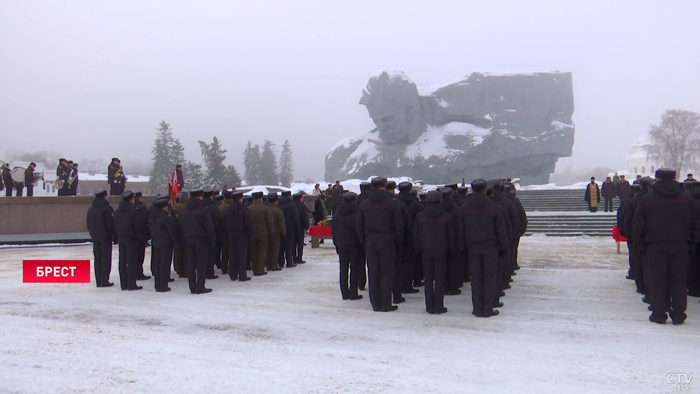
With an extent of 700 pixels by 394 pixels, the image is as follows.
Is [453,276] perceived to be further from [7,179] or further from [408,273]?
[7,179]

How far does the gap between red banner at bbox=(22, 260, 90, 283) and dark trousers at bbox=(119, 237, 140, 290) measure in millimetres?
1629

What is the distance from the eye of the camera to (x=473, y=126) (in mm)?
68375

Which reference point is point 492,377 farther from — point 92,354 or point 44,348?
point 44,348

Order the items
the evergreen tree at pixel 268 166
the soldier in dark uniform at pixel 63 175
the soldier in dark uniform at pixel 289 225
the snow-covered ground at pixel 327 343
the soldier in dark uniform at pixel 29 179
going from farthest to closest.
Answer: the evergreen tree at pixel 268 166 < the soldier in dark uniform at pixel 29 179 < the soldier in dark uniform at pixel 63 175 < the soldier in dark uniform at pixel 289 225 < the snow-covered ground at pixel 327 343

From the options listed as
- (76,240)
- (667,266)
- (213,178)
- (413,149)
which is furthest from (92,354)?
(413,149)

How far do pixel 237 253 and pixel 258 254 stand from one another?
700mm

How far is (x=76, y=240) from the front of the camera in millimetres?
18719

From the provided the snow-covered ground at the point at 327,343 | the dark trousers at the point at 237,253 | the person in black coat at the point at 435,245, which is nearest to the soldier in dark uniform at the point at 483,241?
the person in black coat at the point at 435,245

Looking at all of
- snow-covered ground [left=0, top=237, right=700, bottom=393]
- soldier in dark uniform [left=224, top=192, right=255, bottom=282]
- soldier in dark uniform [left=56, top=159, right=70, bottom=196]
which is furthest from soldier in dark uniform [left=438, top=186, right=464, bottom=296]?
soldier in dark uniform [left=56, top=159, right=70, bottom=196]

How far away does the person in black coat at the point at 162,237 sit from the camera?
9.04 m

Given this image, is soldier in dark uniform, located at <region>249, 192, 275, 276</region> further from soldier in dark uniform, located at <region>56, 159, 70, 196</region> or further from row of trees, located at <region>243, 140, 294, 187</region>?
row of trees, located at <region>243, 140, 294, 187</region>

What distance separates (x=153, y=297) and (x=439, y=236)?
16.0ft

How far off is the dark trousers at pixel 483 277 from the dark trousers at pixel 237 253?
485 cm

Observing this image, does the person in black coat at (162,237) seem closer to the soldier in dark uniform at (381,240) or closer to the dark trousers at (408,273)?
the soldier in dark uniform at (381,240)
